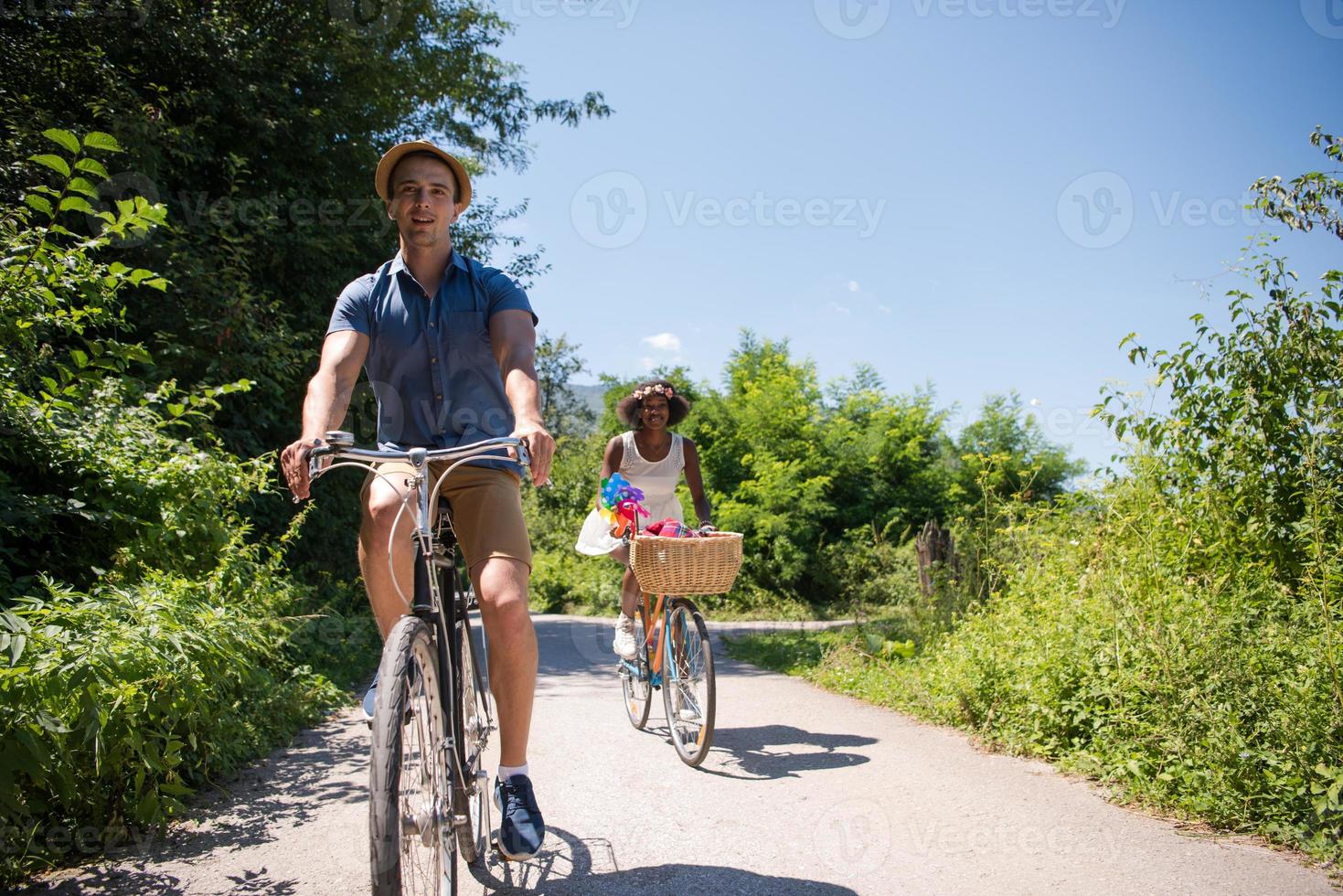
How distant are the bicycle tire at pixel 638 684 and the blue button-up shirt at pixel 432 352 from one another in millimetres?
2886

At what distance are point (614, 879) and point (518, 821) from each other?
0.61 m

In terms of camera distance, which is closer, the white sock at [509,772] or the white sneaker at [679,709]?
the white sock at [509,772]

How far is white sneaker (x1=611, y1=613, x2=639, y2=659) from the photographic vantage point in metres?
5.89

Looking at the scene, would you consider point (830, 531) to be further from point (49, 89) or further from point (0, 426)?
point (0, 426)

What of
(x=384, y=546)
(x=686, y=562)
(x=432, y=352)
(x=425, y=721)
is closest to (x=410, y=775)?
(x=425, y=721)

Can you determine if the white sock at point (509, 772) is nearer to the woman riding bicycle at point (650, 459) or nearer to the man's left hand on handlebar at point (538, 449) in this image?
the man's left hand on handlebar at point (538, 449)

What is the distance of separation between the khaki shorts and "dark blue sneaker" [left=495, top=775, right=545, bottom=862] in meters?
0.72

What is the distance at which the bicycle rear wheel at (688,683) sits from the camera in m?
4.75

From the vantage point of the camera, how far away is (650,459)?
6.18 meters

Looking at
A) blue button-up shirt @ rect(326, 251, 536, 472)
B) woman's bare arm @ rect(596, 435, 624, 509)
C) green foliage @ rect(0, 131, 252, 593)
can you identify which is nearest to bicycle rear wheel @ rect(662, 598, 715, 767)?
woman's bare arm @ rect(596, 435, 624, 509)
